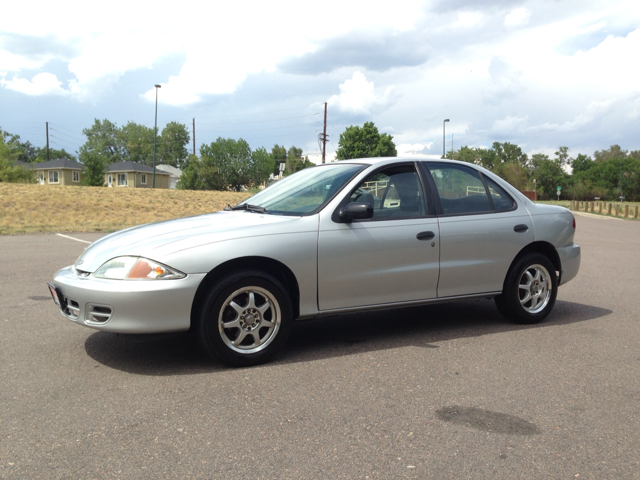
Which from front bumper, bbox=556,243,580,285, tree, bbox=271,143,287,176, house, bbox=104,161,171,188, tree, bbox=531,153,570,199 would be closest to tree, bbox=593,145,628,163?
tree, bbox=531,153,570,199

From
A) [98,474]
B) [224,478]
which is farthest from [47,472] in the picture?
[224,478]

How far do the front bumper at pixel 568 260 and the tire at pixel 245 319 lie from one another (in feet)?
10.4

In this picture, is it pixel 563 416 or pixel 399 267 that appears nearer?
pixel 563 416

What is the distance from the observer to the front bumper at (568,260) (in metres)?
6.24

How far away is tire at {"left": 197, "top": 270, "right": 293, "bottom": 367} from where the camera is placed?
14.4ft

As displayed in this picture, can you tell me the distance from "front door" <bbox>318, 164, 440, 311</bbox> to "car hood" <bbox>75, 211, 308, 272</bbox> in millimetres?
424

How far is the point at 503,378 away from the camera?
436cm

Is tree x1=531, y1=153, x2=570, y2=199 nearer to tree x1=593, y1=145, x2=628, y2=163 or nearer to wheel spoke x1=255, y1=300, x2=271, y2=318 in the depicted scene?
tree x1=593, y1=145, x2=628, y2=163

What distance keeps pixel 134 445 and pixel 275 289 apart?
5.55 feet

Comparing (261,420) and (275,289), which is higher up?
(275,289)

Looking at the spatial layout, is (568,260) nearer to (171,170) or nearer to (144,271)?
(144,271)

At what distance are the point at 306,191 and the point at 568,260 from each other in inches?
116

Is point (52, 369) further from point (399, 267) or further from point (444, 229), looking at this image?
point (444, 229)

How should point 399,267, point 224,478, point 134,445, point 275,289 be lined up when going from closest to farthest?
point 224,478 < point 134,445 < point 275,289 < point 399,267
